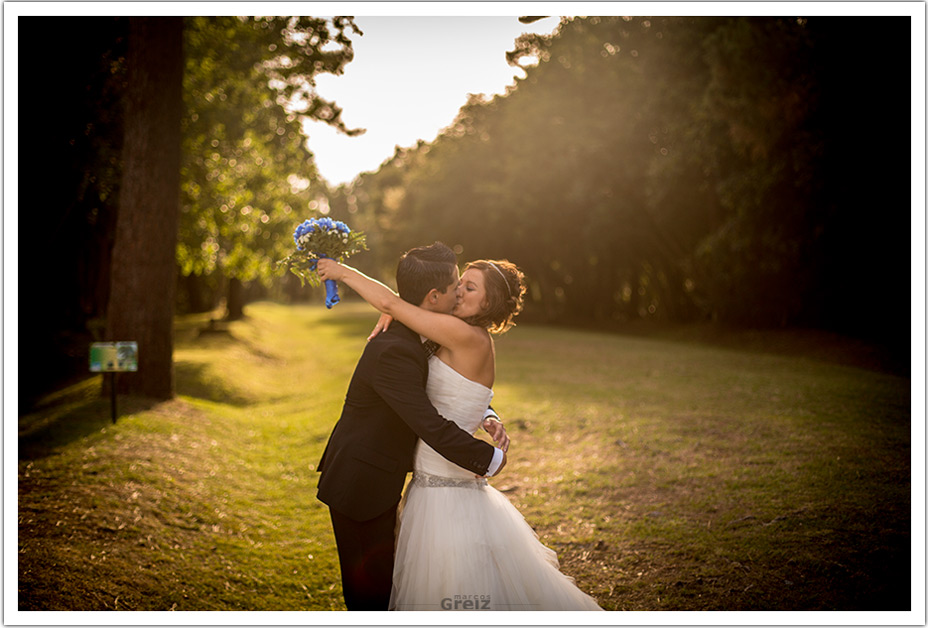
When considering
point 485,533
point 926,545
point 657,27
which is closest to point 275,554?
point 485,533

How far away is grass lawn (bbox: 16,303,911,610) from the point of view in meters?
5.14

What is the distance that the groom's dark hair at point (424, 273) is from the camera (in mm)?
3588

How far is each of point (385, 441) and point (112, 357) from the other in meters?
6.53

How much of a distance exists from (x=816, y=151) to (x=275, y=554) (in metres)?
15.2

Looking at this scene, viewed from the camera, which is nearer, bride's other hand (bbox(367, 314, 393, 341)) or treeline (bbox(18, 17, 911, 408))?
bride's other hand (bbox(367, 314, 393, 341))

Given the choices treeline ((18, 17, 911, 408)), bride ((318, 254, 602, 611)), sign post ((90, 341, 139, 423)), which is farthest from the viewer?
treeline ((18, 17, 911, 408))

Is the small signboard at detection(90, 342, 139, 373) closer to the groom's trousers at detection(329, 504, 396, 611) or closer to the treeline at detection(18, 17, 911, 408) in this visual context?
the treeline at detection(18, 17, 911, 408)

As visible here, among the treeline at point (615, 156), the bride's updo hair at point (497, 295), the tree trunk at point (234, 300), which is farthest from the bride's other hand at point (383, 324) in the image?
the tree trunk at point (234, 300)

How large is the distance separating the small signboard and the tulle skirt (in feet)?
20.9

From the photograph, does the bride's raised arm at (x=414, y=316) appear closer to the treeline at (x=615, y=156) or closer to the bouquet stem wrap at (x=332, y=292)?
the bouquet stem wrap at (x=332, y=292)

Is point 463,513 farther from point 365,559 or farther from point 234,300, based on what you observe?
point 234,300

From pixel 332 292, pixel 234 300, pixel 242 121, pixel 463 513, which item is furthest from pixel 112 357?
pixel 234 300

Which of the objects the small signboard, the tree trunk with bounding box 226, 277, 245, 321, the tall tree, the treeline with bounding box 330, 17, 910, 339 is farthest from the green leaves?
the tree trunk with bounding box 226, 277, 245, 321

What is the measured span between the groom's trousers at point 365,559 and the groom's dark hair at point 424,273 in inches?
45.8
